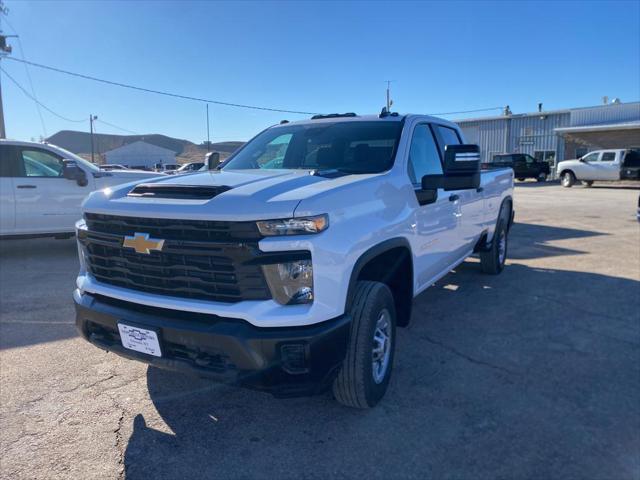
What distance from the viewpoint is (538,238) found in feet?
32.8

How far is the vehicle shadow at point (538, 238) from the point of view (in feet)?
27.4

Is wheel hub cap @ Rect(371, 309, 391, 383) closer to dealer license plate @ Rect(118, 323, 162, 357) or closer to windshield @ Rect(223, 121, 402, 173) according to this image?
windshield @ Rect(223, 121, 402, 173)

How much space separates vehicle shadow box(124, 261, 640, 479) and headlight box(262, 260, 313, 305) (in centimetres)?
94

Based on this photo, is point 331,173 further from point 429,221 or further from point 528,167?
point 528,167

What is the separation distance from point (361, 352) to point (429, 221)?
58.7 inches

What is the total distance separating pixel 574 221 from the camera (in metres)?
12.5

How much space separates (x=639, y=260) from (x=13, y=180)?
1003 cm

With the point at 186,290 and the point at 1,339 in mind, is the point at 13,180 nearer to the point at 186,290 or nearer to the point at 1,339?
the point at 1,339

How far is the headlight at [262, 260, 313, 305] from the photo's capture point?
8.00 ft

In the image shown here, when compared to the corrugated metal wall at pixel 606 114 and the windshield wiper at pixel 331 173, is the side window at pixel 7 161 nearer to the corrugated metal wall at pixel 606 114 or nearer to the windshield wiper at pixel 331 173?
the windshield wiper at pixel 331 173

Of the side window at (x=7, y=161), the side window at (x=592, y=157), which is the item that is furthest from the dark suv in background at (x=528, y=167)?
the side window at (x=7, y=161)

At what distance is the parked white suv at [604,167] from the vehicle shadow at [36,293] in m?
24.8

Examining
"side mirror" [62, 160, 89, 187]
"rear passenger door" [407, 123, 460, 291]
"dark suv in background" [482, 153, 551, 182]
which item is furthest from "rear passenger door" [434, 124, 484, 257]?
"dark suv in background" [482, 153, 551, 182]

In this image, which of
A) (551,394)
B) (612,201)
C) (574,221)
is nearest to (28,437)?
(551,394)
